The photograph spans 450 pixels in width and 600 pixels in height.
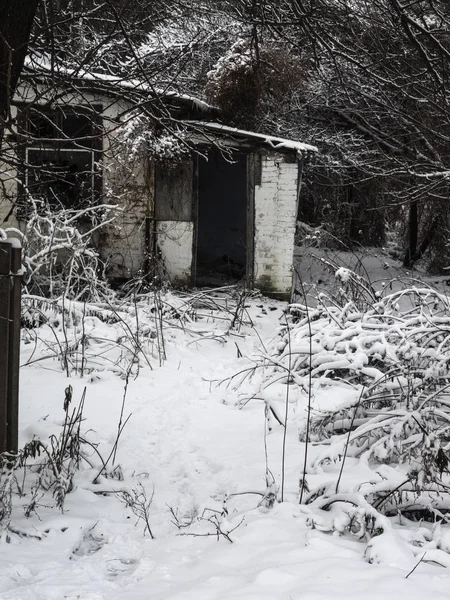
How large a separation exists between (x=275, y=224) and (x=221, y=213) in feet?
21.3

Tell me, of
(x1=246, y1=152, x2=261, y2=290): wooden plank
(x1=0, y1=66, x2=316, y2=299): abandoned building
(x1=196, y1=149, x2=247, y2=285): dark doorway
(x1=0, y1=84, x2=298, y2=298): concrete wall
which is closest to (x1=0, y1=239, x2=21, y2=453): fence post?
(x1=0, y1=66, x2=316, y2=299): abandoned building

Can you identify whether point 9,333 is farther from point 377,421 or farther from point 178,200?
point 178,200

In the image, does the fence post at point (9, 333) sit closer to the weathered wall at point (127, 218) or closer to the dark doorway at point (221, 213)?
the weathered wall at point (127, 218)

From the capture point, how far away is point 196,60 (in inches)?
695

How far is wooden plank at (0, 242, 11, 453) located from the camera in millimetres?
3705

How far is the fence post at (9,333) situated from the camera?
371 centimetres

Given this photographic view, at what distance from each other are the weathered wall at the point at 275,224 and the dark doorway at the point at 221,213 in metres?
5.31

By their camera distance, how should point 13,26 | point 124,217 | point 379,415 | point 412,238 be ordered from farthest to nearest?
point 412,238 < point 124,217 < point 379,415 < point 13,26

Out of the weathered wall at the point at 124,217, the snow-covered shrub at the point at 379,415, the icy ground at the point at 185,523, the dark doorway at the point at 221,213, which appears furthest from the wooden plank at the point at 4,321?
the dark doorway at the point at 221,213

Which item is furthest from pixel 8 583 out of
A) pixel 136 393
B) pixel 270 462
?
pixel 136 393

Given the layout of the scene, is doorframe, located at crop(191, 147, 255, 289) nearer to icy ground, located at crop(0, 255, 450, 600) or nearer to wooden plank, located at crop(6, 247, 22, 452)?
icy ground, located at crop(0, 255, 450, 600)

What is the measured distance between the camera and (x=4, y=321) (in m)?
3.72

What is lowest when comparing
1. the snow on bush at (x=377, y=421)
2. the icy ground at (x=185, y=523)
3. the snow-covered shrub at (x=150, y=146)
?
the icy ground at (x=185, y=523)

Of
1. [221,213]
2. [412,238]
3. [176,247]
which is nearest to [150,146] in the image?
[176,247]
